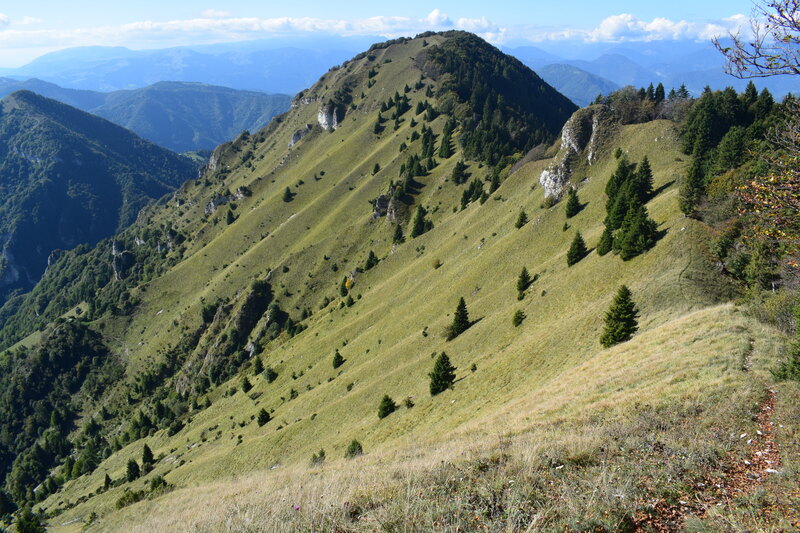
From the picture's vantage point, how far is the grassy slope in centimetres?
1977

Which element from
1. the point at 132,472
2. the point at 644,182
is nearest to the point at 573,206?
the point at 644,182

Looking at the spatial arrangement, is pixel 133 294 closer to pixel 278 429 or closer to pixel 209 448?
pixel 209 448

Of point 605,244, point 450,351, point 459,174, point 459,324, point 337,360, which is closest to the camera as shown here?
point 605,244

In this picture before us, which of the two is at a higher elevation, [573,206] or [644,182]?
[644,182]

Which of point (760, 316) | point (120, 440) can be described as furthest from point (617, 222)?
point (120, 440)

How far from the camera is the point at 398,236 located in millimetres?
114062

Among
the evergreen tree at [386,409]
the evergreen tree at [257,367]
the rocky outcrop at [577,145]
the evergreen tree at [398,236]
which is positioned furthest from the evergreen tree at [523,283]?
the evergreen tree at [257,367]

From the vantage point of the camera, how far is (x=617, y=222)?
50062 mm

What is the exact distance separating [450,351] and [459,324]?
4.61m

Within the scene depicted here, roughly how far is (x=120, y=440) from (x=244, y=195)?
369ft

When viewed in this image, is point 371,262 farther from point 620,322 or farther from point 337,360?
point 620,322

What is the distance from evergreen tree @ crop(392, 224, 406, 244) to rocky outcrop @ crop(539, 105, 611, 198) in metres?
44.6

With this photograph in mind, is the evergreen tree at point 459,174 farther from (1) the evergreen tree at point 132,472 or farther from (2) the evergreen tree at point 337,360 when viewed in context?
(1) the evergreen tree at point 132,472

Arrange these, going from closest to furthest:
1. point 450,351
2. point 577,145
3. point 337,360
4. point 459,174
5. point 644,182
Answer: point 450,351, point 644,182, point 337,360, point 577,145, point 459,174
